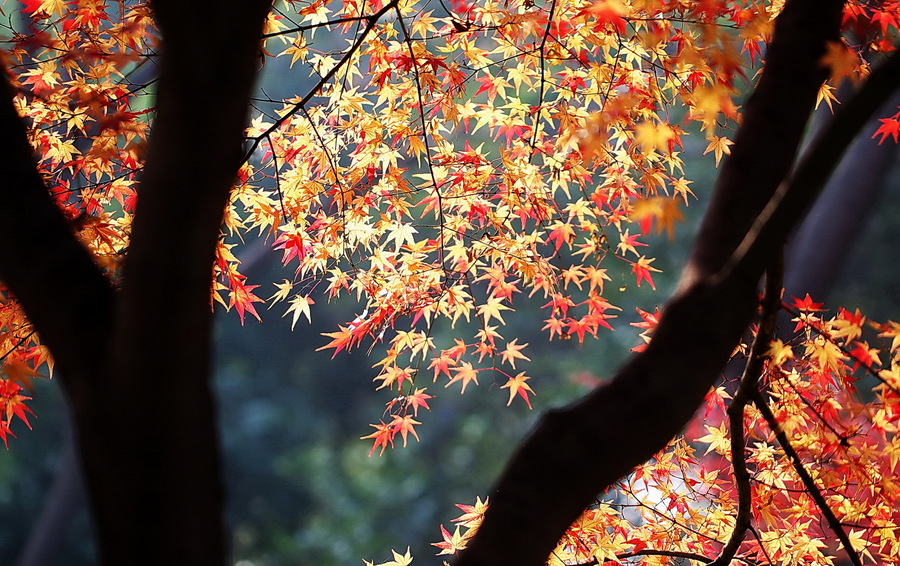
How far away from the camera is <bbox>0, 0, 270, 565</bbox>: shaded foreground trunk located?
0.79 meters

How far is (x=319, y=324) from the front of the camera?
353 inches

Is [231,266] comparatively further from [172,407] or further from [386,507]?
[386,507]

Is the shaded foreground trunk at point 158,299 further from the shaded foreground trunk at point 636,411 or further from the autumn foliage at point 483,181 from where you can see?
the autumn foliage at point 483,181

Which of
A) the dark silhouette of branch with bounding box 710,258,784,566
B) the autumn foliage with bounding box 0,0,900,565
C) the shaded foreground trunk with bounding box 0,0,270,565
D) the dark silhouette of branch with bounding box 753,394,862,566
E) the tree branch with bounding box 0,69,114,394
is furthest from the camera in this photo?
the autumn foliage with bounding box 0,0,900,565

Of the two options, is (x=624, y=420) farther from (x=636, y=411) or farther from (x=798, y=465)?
(x=798, y=465)

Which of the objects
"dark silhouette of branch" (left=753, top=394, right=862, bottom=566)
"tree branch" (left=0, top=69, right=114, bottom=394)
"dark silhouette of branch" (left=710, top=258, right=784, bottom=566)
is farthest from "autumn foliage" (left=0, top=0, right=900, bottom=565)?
"tree branch" (left=0, top=69, right=114, bottom=394)

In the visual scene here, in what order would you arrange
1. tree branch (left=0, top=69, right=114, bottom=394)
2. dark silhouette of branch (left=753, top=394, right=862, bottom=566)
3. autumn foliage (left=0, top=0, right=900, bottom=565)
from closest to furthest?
tree branch (left=0, top=69, right=114, bottom=394) → dark silhouette of branch (left=753, top=394, right=862, bottom=566) → autumn foliage (left=0, top=0, right=900, bottom=565)

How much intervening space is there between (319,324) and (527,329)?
2.46 meters

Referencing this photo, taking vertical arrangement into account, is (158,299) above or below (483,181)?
below

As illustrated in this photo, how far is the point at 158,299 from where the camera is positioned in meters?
0.81

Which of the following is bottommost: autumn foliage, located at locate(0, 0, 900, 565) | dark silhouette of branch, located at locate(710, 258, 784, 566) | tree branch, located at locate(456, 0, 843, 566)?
tree branch, located at locate(456, 0, 843, 566)

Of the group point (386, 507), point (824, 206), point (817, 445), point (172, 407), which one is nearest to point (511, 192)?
point (817, 445)

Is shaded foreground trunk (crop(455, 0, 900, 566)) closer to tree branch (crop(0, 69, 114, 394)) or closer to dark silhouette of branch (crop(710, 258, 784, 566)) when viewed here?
dark silhouette of branch (crop(710, 258, 784, 566))

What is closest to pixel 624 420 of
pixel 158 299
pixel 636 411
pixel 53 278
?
pixel 636 411
